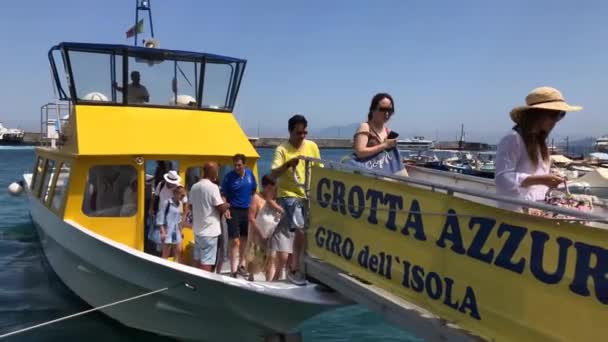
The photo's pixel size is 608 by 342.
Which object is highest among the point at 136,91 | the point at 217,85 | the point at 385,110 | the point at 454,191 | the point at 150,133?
the point at 217,85

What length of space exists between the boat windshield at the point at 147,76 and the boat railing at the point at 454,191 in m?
3.57

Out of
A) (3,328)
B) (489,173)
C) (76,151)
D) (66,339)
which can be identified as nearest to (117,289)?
(66,339)

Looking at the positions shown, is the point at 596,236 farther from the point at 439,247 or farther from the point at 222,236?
the point at 222,236

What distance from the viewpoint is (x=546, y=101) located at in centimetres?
374

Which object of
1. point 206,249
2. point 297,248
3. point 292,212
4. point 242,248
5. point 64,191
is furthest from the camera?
point 64,191

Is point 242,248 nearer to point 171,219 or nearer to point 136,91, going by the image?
point 171,219

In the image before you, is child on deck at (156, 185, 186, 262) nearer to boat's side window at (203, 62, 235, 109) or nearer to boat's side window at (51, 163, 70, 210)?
boat's side window at (51, 163, 70, 210)

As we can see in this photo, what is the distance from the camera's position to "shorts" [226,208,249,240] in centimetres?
682

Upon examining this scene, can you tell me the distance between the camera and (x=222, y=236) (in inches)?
283

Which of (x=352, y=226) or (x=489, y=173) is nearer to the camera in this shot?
(x=352, y=226)

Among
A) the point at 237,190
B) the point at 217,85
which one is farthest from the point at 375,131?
the point at 217,85

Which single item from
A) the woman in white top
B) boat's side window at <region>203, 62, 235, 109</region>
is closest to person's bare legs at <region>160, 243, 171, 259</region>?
boat's side window at <region>203, 62, 235, 109</region>

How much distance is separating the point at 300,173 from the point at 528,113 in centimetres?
287

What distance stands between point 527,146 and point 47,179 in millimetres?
8971
